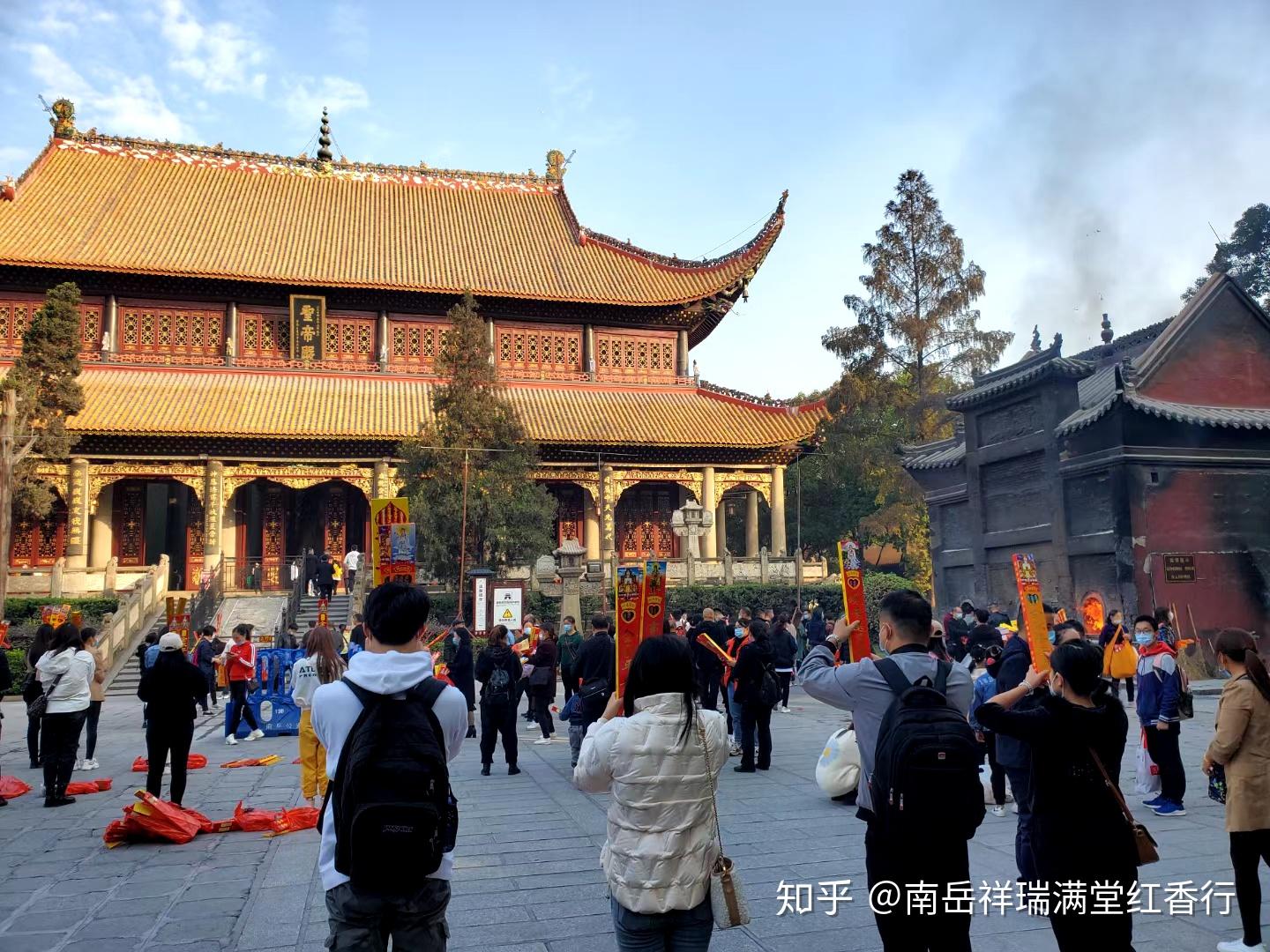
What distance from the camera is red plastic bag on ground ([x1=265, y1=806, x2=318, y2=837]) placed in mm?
6863

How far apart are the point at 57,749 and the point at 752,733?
6.15 meters

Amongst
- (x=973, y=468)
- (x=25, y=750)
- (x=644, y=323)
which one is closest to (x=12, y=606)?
(x=25, y=750)

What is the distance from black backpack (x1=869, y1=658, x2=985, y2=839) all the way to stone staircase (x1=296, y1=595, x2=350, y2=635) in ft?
68.0

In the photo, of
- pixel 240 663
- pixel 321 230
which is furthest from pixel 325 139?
pixel 240 663

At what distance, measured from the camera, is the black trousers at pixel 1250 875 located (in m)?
4.08

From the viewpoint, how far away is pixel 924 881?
9.62 ft

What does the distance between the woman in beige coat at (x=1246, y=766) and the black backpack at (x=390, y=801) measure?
3.60 m

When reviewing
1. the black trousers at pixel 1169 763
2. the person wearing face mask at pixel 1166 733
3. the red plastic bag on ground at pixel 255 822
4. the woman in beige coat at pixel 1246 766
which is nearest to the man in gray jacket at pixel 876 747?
the woman in beige coat at pixel 1246 766

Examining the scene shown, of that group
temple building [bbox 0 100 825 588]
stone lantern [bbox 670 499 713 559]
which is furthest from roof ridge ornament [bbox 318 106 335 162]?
stone lantern [bbox 670 499 713 559]

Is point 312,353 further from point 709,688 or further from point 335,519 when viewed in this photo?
point 709,688

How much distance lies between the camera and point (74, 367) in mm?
22922

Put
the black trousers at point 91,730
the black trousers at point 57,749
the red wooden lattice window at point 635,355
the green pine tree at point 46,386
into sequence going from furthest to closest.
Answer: the red wooden lattice window at point 635,355 < the green pine tree at point 46,386 < the black trousers at point 91,730 < the black trousers at point 57,749

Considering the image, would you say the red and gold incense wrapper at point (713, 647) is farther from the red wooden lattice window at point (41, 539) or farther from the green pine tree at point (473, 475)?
the red wooden lattice window at point (41, 539)

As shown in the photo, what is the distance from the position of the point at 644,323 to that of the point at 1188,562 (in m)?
18.2
